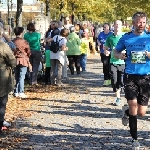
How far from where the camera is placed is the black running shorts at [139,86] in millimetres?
6586

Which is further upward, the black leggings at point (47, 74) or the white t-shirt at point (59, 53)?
the white t-shirt at point (59, 53)

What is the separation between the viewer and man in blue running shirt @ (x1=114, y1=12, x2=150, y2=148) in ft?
21.3

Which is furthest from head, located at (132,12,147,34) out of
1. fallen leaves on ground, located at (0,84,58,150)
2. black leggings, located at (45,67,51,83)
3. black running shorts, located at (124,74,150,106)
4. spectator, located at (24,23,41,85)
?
black leggings, located at (45,67,51,83)

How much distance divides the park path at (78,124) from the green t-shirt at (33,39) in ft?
5.40

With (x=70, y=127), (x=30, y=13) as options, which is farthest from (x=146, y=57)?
(x=30, y=13)

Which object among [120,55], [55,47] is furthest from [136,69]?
[55,47]

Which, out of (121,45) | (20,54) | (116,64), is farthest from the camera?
(20,54)

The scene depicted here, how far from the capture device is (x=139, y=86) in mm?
6648

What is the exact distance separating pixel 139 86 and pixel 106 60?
7.30 meters

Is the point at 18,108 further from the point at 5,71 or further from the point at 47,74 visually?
the point at 47,74

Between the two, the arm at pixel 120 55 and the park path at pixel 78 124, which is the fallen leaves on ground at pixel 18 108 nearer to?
the park path at pixel 78 124

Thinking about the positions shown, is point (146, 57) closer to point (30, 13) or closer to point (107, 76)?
point (107, 76)

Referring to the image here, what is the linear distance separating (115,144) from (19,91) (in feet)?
17.5

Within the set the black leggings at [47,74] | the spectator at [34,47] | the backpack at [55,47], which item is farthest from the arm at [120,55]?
the black leggings at [47,74]
